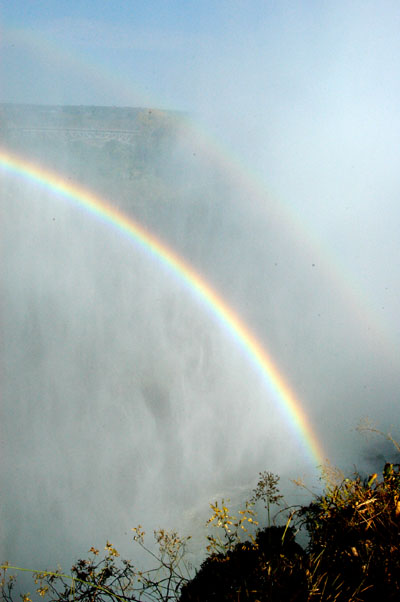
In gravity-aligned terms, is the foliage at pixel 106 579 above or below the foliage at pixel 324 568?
above

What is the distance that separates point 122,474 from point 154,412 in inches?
81.8

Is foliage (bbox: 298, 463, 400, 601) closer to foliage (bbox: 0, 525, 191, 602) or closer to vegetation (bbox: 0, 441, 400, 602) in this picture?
vegetation (bbox: 0, 441, 400, 602)

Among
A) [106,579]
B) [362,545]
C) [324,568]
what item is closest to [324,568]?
[324,568]

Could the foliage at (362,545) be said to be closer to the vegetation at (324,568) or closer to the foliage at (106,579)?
the vegetation at (324,568)

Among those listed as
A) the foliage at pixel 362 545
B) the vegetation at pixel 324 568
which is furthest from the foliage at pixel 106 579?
the foliage at pixel 362 545

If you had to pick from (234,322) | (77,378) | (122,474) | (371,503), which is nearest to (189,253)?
(234,322)

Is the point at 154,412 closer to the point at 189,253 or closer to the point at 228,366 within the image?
the point at 228,366

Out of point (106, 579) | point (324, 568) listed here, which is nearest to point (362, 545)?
point (324, 568)

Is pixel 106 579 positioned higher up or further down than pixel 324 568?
higher up

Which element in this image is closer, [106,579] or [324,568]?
[324,568]

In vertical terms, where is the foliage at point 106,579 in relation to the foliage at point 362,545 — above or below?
above

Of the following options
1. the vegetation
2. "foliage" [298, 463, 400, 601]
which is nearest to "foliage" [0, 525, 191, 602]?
the vegetation

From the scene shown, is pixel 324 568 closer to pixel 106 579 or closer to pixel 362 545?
pixel 362 545

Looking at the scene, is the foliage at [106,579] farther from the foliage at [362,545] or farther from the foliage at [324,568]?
the foliage at [362,545]
